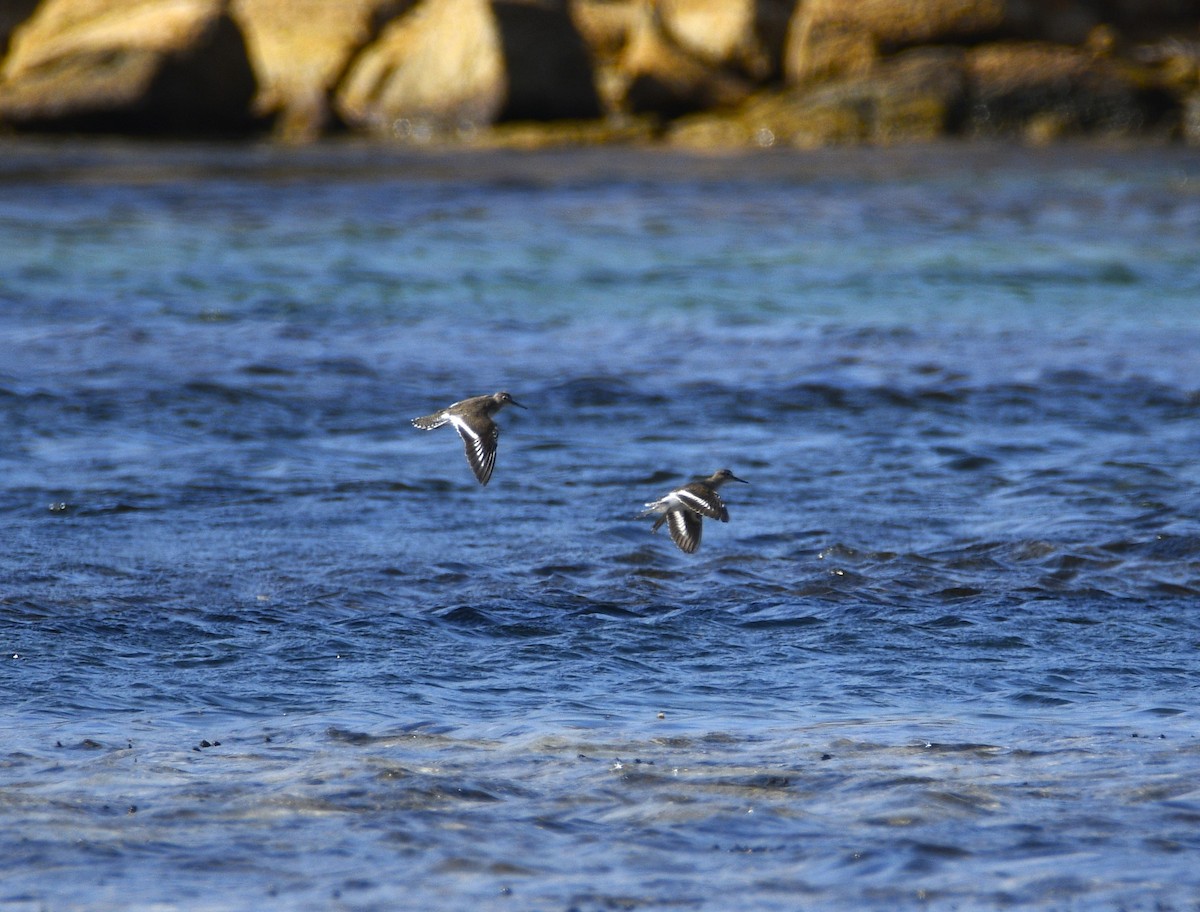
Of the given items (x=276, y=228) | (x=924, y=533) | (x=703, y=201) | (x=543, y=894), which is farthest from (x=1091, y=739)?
(x=703, y=201)

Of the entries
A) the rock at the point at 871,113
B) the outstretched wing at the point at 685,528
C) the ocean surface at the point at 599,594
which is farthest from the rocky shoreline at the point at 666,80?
the outstretched wing at the point at 685,528

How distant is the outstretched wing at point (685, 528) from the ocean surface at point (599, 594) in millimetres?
390

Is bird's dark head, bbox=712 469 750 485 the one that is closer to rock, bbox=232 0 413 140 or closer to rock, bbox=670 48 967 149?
rock, bbox=670 48 967 149

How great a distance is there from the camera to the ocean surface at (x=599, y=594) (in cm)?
438

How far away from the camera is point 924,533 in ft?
24.8

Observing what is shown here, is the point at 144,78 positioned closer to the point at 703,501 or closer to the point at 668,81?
the point at 668,81

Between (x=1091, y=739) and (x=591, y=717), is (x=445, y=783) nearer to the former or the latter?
(x=591, y=717)

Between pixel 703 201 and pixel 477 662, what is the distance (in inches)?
639

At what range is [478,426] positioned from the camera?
21.4 feet

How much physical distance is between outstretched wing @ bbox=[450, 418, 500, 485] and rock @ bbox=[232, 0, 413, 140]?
27556mm

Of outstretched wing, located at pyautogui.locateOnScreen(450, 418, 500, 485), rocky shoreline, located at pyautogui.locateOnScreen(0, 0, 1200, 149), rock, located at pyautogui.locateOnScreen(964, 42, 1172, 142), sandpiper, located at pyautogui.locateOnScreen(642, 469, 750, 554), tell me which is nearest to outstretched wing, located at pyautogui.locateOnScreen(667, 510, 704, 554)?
sandpiper, located at pyautogui.locateOnScreen(642, 469, 750, 554)

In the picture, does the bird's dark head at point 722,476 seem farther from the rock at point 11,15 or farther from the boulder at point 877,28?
the rock at point 11,15

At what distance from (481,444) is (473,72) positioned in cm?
2552

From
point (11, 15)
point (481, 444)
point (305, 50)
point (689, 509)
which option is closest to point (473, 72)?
point (305, 50)
